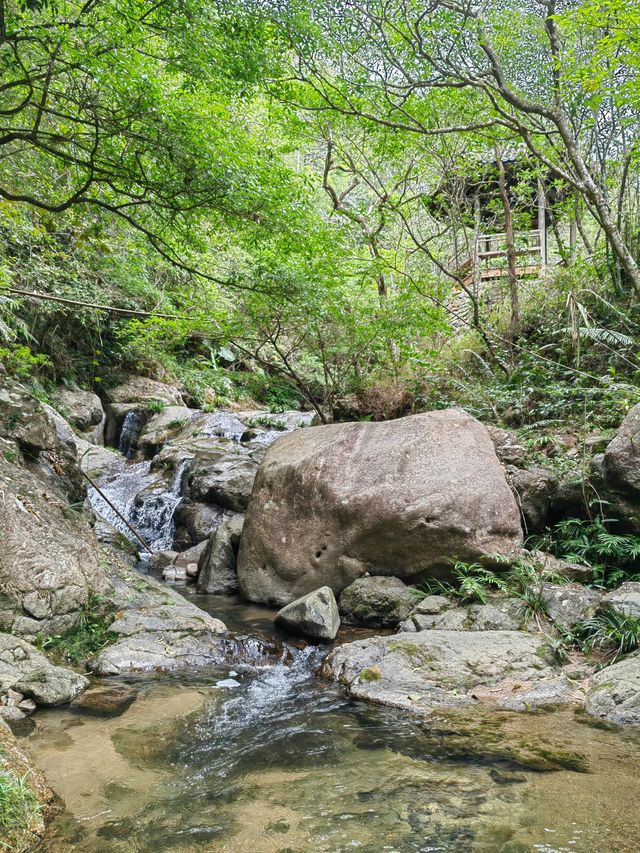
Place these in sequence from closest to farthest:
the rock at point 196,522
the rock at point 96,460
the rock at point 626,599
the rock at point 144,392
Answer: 1. the rock at point 626,599
2. the rock at point 196,522
3. the rock at point 96,460
4. the rock at point 144,392

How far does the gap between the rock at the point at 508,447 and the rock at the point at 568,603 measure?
76.6 inches

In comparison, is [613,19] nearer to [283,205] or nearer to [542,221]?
[283,205]

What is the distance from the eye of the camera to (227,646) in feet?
17.3

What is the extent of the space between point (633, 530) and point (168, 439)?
1011 centimetres

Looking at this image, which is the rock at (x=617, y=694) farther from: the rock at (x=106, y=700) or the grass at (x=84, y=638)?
the grass at (x=84, y=638)

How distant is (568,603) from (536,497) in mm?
1589

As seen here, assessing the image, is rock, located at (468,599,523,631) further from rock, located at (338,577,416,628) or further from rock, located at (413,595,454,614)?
rock, located at (338,577,416,628)

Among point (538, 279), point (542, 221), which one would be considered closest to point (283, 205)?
point (538, 279)

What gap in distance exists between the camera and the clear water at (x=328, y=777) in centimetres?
244

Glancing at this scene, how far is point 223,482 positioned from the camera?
30.9 feet

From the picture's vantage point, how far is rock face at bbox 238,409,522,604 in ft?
20.0

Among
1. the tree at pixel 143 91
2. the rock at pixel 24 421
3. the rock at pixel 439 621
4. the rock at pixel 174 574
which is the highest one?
the tree at pixel 143 91

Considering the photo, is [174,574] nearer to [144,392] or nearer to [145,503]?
[145,503]

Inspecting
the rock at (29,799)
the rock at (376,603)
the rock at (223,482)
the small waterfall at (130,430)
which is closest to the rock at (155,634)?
the rock at (376,603)
